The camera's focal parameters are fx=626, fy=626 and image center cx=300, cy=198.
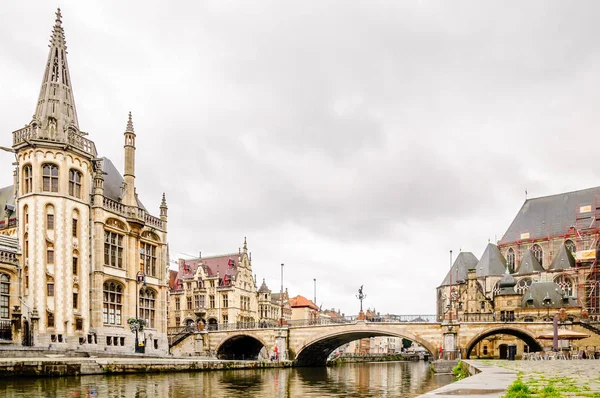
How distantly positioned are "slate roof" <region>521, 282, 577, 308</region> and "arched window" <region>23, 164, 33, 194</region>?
56.1 m

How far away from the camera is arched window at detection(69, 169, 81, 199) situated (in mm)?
44656

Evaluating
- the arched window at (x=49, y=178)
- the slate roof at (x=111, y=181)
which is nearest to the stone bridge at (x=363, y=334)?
the slate roof at (x=111, y=181)

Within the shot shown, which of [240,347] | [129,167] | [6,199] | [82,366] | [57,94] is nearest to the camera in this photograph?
[82,366]

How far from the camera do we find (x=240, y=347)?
70.9 meters

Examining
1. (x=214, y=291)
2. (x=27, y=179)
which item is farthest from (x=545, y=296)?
(x=27, y=179)

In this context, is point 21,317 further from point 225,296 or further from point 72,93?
point 225,296

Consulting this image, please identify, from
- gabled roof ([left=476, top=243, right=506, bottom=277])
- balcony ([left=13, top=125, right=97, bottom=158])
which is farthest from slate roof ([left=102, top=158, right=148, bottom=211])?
gabled roof ([left=476, top=243, right=506, bottom=277])

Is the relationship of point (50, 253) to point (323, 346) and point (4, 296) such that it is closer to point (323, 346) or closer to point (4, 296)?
point (4, 296)

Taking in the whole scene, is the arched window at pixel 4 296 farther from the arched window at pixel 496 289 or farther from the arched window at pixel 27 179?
the arched window at pixel 496 289

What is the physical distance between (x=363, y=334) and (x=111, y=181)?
27903 millimetres

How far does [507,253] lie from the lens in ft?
286

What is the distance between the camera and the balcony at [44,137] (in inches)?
1700

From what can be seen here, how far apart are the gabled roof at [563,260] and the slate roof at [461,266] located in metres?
13.6

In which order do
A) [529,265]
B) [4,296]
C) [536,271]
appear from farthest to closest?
1. [529,265]
2. [536,271]
3. [4,296]
